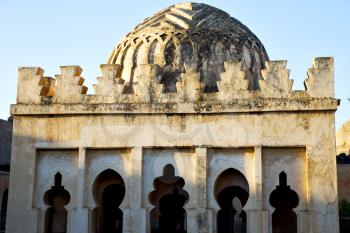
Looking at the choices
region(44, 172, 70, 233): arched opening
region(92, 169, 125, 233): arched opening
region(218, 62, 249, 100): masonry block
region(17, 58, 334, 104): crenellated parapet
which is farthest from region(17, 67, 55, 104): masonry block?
region(218, 62, 249, 100): masonry block

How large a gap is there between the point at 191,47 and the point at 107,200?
4.80m

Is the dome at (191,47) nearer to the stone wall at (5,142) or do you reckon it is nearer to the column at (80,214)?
the column at (80,214)

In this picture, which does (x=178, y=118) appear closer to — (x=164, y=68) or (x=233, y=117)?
(x=233, y=117)

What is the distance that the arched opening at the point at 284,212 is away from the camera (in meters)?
14.1

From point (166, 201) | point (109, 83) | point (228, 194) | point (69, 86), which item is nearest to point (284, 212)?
point (228, 194)

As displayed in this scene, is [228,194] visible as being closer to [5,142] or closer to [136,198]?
[136,198]

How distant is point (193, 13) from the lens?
14.5m

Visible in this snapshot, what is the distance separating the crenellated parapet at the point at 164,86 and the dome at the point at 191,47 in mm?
576

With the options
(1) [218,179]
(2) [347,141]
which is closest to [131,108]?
(1) [218,179]

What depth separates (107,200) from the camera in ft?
47.8

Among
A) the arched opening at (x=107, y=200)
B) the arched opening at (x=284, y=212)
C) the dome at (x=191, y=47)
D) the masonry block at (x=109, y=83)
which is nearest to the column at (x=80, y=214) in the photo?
the arched opening at (x=107, y=200)

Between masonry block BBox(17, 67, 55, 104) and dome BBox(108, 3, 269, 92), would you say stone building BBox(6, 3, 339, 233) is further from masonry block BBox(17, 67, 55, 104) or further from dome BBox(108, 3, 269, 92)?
dome BBox(108, 3, 269, 92)

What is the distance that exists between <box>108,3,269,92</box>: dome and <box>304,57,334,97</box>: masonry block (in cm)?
205

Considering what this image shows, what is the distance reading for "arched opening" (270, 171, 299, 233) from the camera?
14.1m
